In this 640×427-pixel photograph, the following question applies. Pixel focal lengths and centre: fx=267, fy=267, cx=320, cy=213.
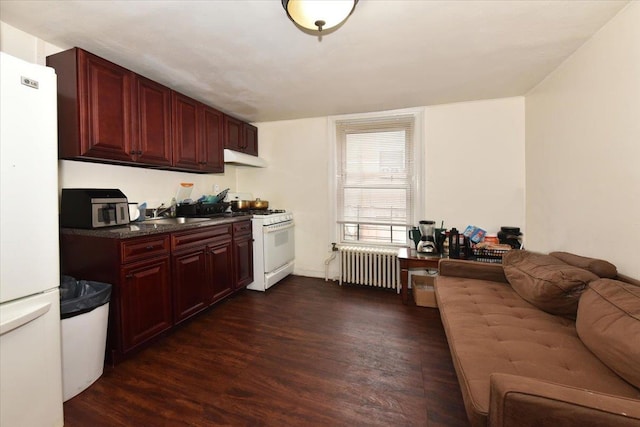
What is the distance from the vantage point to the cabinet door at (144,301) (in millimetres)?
1839

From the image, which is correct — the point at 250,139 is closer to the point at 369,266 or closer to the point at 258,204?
the point at 258,204

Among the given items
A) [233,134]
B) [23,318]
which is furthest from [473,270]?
[233,134]

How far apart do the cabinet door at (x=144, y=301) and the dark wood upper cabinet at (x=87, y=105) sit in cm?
89

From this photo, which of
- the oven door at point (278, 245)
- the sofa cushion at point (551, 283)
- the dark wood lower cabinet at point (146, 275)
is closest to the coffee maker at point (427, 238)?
the sofa cushion at point (551, 283)

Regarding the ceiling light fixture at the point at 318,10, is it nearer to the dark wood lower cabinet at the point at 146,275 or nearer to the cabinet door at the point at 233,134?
the dark wood lower cabinet at the point at 146,275

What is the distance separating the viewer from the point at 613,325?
1150mm

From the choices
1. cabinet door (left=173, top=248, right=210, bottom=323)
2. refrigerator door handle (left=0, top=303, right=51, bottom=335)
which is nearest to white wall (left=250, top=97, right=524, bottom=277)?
cabinet door (left=173, top=248, right=210, bottom=323)

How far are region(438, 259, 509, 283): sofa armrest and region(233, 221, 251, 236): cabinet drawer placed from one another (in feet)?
6.93

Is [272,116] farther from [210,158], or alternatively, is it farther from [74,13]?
[74,13]

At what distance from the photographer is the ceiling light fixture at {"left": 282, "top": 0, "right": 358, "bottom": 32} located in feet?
4.23

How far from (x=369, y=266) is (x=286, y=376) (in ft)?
6.00

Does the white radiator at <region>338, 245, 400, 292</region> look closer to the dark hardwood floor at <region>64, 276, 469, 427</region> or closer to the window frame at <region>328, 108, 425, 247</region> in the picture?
the window frame at <region>328, 108, 425, 247</region>

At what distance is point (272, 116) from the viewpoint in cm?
362

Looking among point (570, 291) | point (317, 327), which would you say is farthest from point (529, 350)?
point (317, 327)
